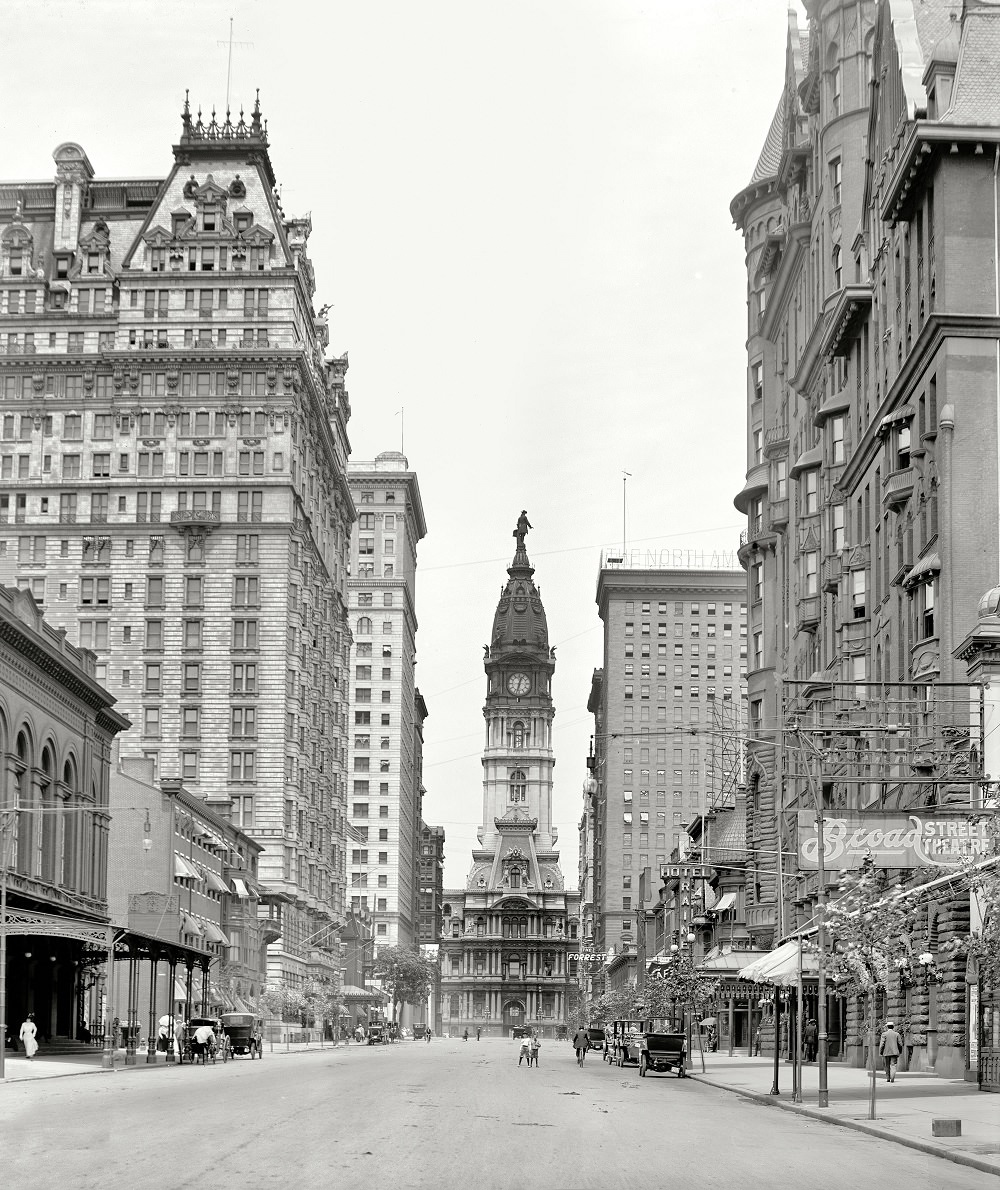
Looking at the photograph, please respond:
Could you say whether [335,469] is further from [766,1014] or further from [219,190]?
[766,1014]

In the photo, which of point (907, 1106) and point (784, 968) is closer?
point (907, 1106)

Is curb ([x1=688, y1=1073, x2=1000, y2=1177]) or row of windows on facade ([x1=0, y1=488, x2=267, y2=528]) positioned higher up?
row of windows on facade ([x1=0, y1=488, x2=267, y2=528])

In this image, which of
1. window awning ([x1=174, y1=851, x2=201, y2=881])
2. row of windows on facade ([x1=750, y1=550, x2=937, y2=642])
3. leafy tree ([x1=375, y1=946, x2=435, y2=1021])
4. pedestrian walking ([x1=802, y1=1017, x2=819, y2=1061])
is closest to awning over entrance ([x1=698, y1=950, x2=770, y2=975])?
row of windows on facade ([x1=750, y1=550, x2=937, y2=642])

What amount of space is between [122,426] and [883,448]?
7291cm

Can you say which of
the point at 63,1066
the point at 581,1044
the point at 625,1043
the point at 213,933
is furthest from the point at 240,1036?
the point at 63,1066

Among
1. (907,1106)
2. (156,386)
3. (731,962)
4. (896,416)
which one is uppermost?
(156,386)

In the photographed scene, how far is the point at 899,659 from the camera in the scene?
58562mm

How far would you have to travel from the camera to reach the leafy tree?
177250 millimetres

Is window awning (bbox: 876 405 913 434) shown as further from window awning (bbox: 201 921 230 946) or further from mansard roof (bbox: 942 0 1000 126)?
window awning (bbox: 201 921 230 946)

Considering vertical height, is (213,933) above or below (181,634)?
below

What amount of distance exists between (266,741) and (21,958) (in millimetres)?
50911

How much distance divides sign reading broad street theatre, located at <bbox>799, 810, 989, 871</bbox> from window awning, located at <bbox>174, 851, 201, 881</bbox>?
2333 inches

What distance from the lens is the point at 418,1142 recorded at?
1065 inches

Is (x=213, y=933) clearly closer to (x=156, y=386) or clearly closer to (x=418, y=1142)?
(x=156, y=386)
